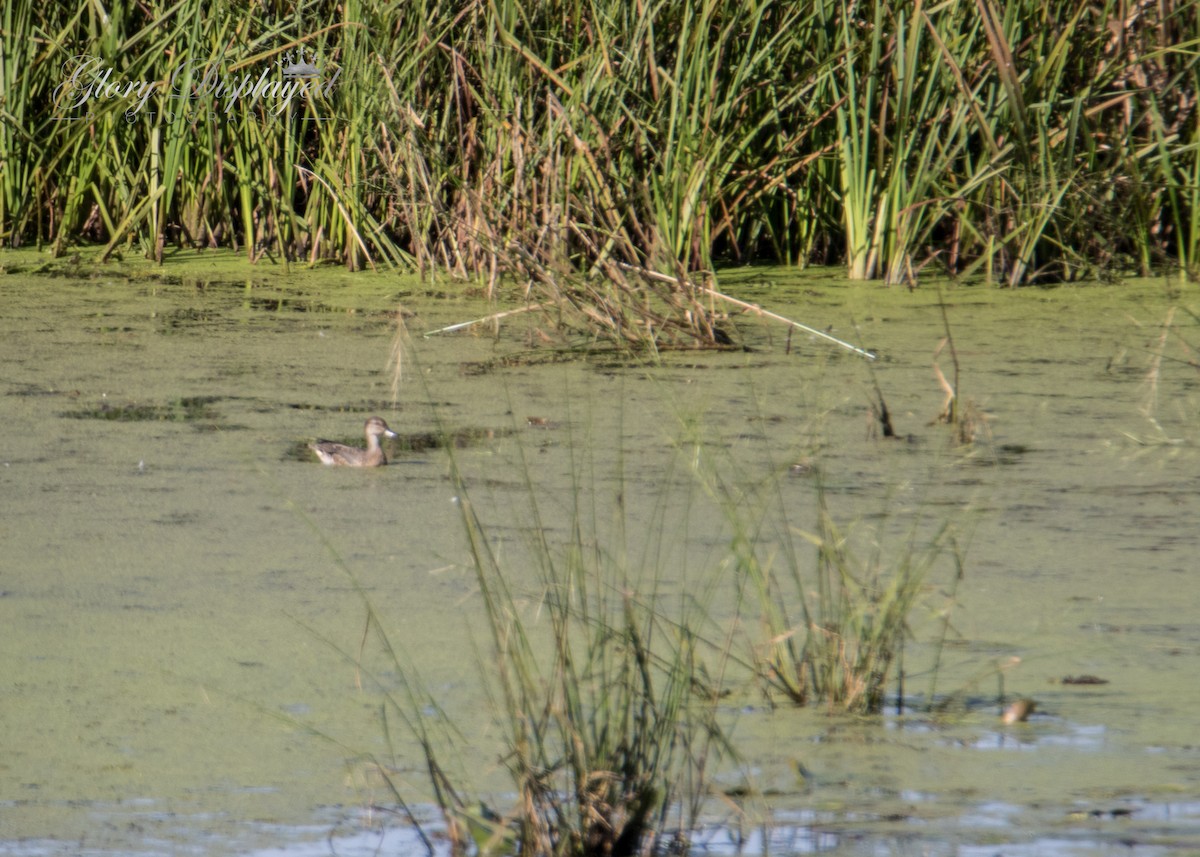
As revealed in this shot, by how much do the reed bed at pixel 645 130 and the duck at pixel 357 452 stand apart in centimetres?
110

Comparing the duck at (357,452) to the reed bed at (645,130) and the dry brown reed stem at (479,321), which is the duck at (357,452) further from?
the reed bed at (645,130)

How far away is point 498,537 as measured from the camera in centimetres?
286

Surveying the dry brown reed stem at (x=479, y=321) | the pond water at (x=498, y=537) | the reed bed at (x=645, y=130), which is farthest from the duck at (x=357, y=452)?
the reed bed at (x=645, y=130)

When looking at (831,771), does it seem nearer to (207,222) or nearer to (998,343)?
(998,343)

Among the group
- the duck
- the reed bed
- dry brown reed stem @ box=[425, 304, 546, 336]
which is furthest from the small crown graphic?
the duck

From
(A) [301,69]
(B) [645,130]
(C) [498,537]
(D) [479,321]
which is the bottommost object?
(C) [498,537]

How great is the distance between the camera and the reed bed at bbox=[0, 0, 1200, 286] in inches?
190

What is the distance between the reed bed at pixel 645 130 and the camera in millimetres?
4824

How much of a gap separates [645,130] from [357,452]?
80.4 inches

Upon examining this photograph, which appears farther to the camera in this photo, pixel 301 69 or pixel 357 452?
pixel 301 69

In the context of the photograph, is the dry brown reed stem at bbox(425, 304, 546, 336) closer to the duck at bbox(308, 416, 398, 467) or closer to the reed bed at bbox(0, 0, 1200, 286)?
the reed bed at bbox(0, 0, 1200, 286)

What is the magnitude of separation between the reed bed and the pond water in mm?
260

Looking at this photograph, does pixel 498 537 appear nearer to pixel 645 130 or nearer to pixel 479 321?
pixel 479 321

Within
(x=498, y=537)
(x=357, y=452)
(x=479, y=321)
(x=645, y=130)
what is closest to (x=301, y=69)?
(x=645, y=130)
